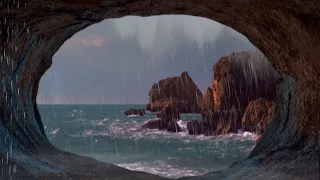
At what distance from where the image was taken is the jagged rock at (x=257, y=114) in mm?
33219

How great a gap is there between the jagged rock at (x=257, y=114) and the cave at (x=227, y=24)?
84.6ft

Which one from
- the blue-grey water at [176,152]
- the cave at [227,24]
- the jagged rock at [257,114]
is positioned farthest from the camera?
the jagged rock at [257,114]

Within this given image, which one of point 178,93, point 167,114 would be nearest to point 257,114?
point 167,114

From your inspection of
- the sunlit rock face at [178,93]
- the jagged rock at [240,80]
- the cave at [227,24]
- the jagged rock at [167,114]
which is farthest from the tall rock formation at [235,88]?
the sunlit rock face at [178,93]

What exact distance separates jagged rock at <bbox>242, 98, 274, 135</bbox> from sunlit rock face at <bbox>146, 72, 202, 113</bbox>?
44166 millimetres

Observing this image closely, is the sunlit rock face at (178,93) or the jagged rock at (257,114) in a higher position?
the sunlit rock face at (178,93)

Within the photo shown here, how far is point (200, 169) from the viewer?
27438mm

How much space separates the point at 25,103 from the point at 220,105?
128 ft

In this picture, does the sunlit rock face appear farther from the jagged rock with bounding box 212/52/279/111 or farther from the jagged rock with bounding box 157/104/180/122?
the jagged rock with bounding box 212/52/279/111

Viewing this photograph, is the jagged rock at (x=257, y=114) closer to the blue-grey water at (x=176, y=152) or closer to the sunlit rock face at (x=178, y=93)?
the blue-grey water at (x=176, y=152)

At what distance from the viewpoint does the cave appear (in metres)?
5.39

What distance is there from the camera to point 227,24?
777cm

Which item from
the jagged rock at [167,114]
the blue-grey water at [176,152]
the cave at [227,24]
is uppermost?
the cave at [227,24]

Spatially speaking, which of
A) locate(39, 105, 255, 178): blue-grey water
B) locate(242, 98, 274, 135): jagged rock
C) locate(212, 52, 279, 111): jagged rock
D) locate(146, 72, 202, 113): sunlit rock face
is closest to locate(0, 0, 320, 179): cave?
locate(39, 105, 255, 178): blue-grey water
